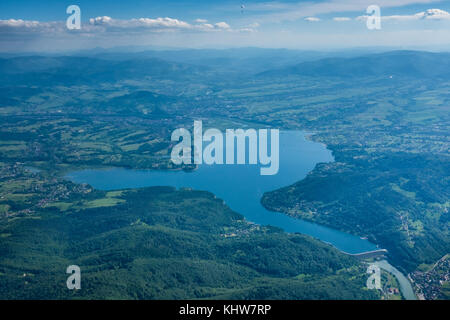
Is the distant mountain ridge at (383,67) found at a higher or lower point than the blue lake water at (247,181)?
higher

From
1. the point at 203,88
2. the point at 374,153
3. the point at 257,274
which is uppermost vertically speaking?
the point at 203,88


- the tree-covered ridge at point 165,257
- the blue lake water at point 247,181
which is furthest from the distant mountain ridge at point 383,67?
the tree-covered ridge at point 165,257

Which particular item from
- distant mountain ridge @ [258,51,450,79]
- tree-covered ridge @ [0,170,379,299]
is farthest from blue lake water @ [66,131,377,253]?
distant mountain ridge @ [258,51,450,79]

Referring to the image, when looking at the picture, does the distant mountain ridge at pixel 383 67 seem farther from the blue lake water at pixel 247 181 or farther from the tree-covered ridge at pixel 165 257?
the tree-covered ridge at pixel 165 257

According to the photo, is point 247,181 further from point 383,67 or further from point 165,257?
point 383,67

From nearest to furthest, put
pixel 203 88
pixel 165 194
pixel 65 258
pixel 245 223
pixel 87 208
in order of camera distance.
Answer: pixel 65 258
pixel 245 223
pixel 87 208
pixel 165 194
pixel 203 88

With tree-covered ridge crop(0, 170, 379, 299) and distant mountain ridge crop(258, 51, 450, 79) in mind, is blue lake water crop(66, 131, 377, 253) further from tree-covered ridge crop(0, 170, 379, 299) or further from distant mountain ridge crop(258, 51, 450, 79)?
distant mountain ridge crop(258, 51, 450, 79)
